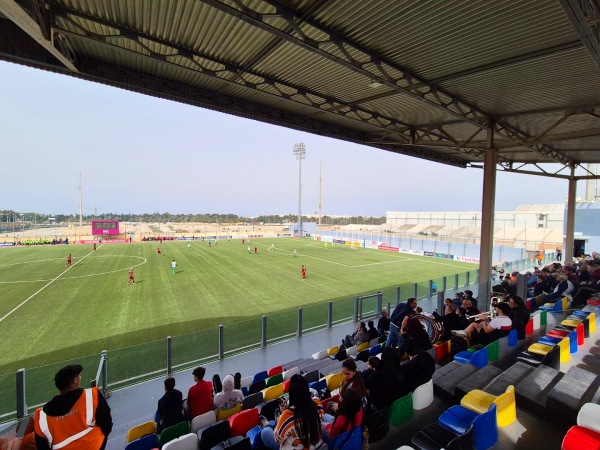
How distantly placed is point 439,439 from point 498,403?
0.84 m

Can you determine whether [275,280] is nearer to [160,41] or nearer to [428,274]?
[428,274]

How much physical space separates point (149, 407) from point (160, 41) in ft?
23.0

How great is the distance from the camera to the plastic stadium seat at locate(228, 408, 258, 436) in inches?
155

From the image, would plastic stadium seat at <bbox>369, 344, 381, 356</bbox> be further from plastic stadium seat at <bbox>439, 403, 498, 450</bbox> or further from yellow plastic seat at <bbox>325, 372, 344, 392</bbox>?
plastic stadium seat at <bbox>439, 403, 498, 450</bbox>

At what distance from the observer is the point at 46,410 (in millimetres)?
2539

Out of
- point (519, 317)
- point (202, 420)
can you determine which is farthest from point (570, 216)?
point (202, 420)

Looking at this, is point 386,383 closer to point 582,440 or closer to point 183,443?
point 582,440

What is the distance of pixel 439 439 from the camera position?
345 cm

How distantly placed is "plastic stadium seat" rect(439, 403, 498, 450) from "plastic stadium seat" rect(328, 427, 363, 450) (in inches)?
42.5

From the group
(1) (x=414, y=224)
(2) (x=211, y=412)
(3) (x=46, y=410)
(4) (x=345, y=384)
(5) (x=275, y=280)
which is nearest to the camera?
(3) (x=46, y=410)

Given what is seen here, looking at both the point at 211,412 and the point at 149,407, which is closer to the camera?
the point at 211,412

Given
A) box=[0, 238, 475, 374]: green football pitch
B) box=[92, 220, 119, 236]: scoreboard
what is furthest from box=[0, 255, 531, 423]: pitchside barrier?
box=[92, 220, 119, 236]: scoreboard

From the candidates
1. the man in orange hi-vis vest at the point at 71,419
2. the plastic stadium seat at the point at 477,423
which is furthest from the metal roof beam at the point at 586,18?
the man in orange hi-vis vest at the point at 71,419

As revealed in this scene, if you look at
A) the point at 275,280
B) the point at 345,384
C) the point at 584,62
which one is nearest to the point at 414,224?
the point at 275,280
